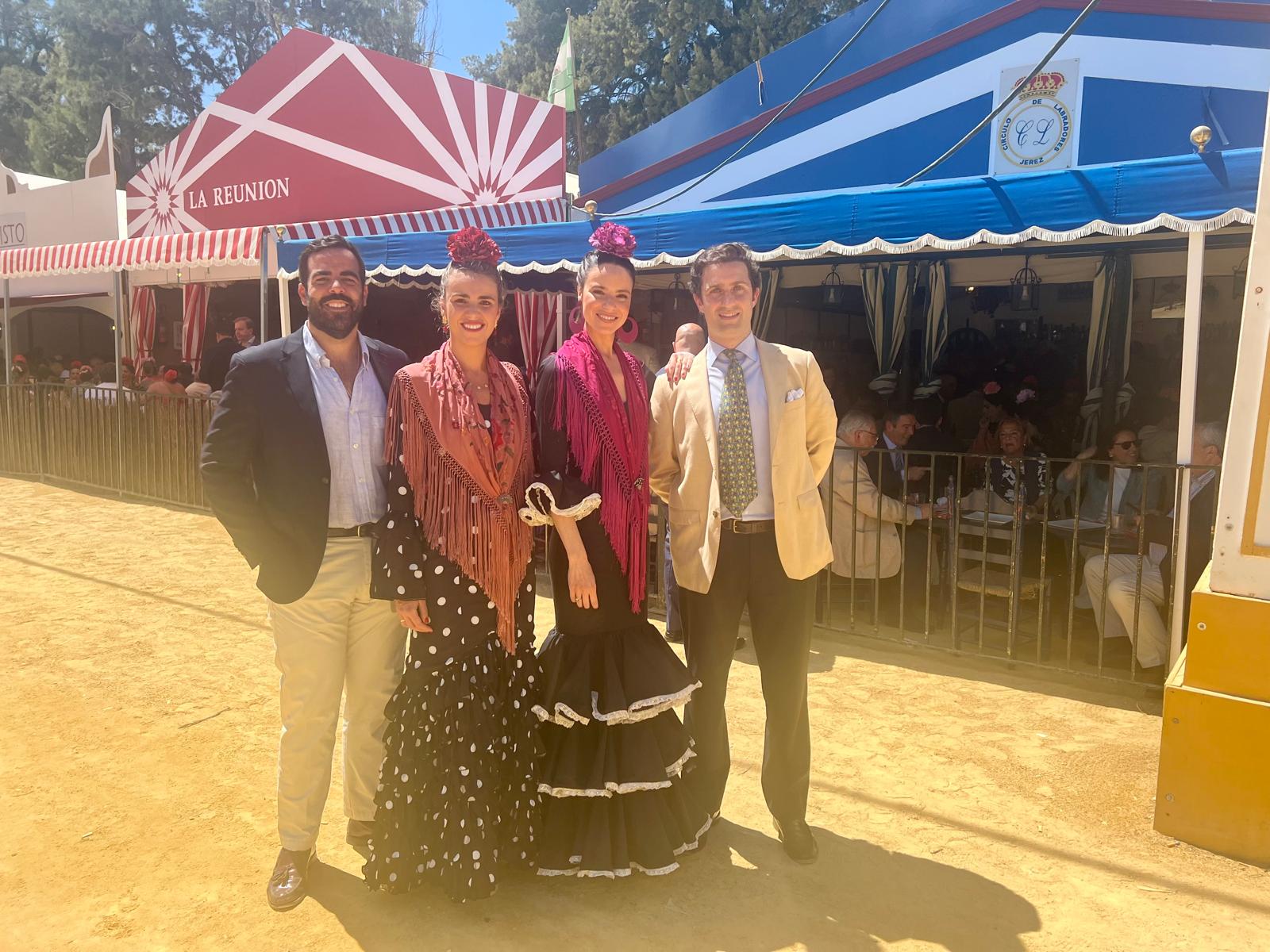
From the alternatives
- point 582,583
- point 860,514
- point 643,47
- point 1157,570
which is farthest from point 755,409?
point 643,47

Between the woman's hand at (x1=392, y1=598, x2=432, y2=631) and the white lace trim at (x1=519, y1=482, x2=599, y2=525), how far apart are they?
15.6 inches

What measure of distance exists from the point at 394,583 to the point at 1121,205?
3901mm

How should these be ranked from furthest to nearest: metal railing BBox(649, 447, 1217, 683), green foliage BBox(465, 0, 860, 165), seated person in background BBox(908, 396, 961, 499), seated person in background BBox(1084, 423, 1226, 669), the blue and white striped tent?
green foliage BBox(465, 0, 860, 165) < the blue and white striped tent < seated person in background BBox(908, 396, 961, 499) < metal railing BBox(649, 447, 1217, 683) < seated person in background BBox(1084, 423, 1226, 669)

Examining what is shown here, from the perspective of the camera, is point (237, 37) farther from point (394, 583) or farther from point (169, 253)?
point (394, 583)

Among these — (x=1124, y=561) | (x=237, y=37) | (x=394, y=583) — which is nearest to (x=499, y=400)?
(x=394, y=583)

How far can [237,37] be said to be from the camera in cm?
3088

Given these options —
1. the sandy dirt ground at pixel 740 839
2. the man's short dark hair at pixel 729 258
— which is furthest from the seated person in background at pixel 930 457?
the man's short dark hair at pixel 729 258

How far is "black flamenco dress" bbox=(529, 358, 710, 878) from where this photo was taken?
2.71 metres

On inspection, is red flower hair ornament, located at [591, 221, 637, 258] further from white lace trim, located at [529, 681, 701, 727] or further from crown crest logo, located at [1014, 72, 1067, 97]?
crown crest logo, located at [1014, 72, 1067, 97]

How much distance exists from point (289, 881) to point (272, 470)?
125 cm

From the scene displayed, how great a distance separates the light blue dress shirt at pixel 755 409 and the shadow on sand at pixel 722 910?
1.16 metres

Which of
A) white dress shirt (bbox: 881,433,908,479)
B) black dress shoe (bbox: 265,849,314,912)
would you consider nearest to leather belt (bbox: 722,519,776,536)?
black dress shoe (bbox: 265,849,314,912)

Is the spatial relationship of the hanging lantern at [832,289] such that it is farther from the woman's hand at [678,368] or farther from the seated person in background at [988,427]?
the woman's hand at [678,368]

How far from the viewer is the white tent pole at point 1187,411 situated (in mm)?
4246
